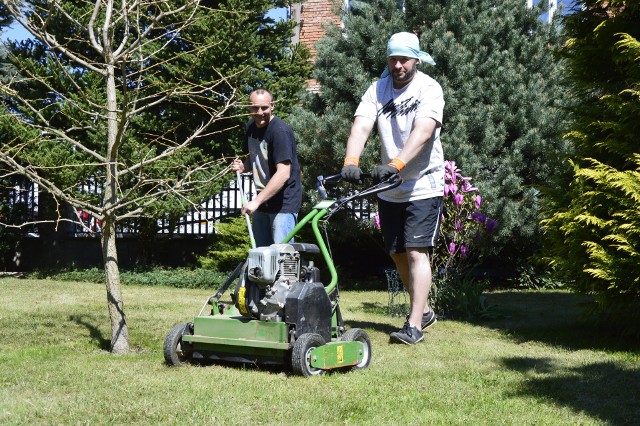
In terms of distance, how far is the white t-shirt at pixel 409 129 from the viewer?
5836mm

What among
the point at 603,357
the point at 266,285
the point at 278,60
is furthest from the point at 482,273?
the point at 266,285

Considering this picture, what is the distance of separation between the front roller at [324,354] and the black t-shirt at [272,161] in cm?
122

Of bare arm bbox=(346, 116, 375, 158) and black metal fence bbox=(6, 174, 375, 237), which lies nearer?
bare arm bbox=(346, 116, 375, 158)

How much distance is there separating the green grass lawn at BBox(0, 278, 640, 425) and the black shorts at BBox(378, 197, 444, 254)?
72 centimetres

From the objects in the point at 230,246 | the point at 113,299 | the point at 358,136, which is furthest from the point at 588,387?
the point at 230,246

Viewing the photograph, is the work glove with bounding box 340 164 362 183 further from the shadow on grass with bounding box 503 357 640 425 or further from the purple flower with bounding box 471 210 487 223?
the purple flower with bounding box 471 210 487 223

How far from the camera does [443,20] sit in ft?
34.7

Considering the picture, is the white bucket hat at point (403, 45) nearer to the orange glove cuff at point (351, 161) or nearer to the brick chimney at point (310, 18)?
the orange glove cuff at point (351, 161)

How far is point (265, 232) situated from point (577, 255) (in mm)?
2273

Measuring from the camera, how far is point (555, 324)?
7098mm

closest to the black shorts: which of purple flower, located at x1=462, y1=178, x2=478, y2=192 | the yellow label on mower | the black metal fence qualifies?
the yellow label on mower

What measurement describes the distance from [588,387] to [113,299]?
9.96ft

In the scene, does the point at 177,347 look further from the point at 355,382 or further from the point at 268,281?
the point at 355,382

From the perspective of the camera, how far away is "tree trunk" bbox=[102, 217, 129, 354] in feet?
18.0
